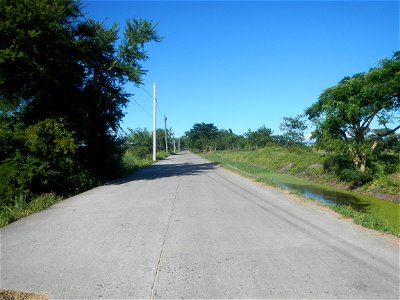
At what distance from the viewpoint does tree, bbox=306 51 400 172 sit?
18.9 meters

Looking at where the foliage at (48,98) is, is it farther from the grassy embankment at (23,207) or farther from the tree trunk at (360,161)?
the tree trunk at (360,161)

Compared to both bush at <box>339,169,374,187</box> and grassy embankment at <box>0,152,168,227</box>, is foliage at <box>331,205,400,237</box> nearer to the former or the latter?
grassy embankment at <box>0,152,168,227</box>

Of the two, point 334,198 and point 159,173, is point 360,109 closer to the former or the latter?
point 334,198

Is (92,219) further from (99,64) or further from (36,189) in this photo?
(99,64)

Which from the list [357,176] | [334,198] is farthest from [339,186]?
[334,198]

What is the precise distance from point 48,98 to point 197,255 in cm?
1199

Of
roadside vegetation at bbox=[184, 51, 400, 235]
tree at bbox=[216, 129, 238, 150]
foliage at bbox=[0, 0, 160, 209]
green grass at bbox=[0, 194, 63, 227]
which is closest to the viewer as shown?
green grass at bbox=[0, 194, 63, 227]

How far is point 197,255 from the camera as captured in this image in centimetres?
562

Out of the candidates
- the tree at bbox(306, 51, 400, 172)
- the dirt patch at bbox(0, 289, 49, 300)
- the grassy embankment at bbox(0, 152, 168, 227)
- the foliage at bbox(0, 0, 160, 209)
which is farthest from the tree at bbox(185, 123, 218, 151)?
the dirt patch at bbox(0, 289, 49, 300)

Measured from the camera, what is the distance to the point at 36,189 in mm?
12266

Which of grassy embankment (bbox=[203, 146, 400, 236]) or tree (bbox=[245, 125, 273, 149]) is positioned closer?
grassy embankment (bbox=[203, 146, 400, 236])

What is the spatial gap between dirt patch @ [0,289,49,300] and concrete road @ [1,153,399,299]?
0.14 meters

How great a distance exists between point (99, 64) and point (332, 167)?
17.5 m

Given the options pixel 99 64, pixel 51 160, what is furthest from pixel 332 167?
pixel 51 160
